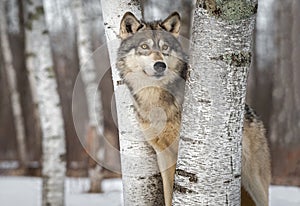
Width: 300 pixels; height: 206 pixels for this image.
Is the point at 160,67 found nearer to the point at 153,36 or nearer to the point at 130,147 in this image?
the point at 153,36

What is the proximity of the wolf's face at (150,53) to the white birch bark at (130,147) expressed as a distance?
0.27 feet

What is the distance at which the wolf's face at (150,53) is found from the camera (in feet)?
11.3

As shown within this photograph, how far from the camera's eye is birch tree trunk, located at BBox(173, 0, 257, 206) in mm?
2205

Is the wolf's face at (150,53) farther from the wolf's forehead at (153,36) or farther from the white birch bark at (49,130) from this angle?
the white birch bark at (49,130)

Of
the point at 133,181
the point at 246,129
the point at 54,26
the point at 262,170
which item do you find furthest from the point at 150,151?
the point at 54,26

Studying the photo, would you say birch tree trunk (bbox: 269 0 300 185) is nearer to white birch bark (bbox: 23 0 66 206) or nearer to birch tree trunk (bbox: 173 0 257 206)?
white birch bark (bbox: 23 0 66 206)

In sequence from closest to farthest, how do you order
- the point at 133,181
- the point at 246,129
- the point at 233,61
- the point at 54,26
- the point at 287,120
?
the point at 233,61 → the point at 133,181 → the point at 246,129 → the point at 287,120 → the point at 54,26

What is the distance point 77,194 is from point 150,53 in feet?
22.6

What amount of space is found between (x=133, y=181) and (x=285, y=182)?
27.0 ft

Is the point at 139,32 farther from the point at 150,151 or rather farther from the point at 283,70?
the point at 283,70

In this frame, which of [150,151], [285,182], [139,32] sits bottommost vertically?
[285,182]

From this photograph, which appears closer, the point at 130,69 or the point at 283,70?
the point at 130,69

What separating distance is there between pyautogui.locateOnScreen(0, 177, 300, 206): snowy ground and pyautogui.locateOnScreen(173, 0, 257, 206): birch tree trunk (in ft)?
12.7

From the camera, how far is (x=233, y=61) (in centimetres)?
223
